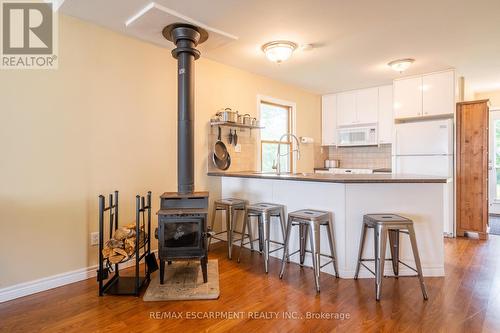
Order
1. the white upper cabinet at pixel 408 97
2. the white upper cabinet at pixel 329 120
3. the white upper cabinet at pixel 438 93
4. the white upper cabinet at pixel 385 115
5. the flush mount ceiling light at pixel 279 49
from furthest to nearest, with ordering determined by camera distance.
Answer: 1. the white upper cabinet at pixel 329 120
2. the white upper cabinet at pixel 385 115
3. the white upper cabinet at pixel 408 97
4. the white upper cabinet at pixel 438 93
5. the flush mount ceiling light at pixel 279 49

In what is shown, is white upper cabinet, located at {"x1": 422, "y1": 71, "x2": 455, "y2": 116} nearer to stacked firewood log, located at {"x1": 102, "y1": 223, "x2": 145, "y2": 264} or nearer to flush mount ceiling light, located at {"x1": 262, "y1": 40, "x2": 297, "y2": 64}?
flush mount ceiling light, located at {"x1": 262, "y1": 40, "x2": 297, "y2": 64}

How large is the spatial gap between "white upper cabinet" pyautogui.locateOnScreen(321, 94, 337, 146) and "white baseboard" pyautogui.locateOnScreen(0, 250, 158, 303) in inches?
176

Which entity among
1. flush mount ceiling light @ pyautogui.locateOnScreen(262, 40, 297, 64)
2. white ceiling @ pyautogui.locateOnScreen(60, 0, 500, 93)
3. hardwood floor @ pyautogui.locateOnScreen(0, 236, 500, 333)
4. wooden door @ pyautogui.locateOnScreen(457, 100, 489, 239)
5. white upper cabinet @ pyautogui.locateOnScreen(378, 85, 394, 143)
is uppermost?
white ceiling @ pyautogui.locateOnScreen(60, 0, 500, 93)

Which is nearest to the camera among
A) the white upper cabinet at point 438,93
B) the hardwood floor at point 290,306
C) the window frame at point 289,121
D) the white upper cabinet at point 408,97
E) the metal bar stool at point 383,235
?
the hardwood floor at point 290,306

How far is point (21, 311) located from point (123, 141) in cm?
160

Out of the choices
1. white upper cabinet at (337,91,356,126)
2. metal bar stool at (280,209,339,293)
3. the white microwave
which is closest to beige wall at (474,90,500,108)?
the white microwave

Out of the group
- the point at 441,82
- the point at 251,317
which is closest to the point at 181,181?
the point at 251,317

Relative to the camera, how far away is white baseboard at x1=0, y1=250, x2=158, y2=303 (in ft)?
7.25

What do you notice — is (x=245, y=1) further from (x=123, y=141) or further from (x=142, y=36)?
(x=123, y=141)

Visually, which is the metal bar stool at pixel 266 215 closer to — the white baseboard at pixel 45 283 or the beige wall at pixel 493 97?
the white baseboard at pixel 45 283

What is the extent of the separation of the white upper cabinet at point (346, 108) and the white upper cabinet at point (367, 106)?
7 cm

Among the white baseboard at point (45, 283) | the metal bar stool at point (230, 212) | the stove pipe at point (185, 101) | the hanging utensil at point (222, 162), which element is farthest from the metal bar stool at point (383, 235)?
the white baseboard at point (45, 283)

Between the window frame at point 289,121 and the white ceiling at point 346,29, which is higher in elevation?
the white ceiling at point 346,29

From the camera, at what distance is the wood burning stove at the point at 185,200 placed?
7.79ft
